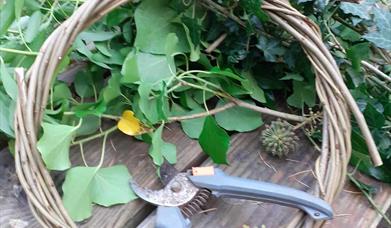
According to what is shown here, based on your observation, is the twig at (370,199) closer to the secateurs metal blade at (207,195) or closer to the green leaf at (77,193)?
the secateurs metal blade at (207,195)

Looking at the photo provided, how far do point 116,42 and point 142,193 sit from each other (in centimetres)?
21

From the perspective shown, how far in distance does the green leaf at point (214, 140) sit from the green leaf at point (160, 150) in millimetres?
38

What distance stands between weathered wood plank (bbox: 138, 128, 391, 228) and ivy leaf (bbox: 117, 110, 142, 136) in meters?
0.09

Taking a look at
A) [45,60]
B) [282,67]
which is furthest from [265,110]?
[45,60]

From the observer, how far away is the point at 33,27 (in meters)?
0.76

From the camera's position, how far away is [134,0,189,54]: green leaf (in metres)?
0.79

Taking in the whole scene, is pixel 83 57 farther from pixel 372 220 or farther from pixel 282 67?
pixel 372 220

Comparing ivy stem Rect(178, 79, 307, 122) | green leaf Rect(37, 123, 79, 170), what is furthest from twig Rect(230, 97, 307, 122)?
green leaf Rect(37, 123, 79, 170)

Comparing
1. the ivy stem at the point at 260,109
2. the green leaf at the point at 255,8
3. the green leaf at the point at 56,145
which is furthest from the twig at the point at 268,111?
the green leaf at the point at 56,145

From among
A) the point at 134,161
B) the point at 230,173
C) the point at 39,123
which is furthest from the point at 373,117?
the point at 39,123

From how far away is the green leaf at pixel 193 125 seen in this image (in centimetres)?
79

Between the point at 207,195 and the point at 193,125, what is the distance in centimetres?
11

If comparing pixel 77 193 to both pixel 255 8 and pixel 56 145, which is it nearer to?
pixel 56 145

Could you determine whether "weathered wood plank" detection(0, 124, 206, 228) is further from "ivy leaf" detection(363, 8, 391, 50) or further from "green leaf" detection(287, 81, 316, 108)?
"ivy leaf" detection(363, 8, 391, 50)
